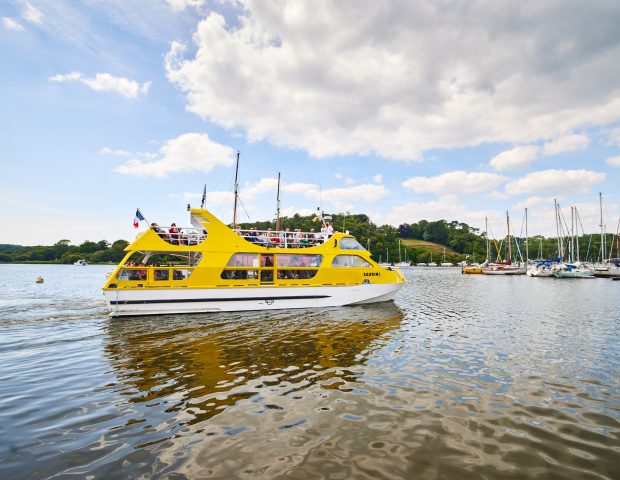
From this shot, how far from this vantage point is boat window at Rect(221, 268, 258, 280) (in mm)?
19031

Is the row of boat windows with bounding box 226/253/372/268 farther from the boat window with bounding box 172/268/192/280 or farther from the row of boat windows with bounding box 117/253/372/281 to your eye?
the boat window with bounding box 172/268/192/280

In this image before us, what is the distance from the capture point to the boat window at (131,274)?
1734 cm

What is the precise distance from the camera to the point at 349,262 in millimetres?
21562

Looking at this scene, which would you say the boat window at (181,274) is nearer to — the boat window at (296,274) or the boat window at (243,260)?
the boat window at (243,260)

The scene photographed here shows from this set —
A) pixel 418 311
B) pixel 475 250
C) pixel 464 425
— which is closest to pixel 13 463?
→ pixel 464 425

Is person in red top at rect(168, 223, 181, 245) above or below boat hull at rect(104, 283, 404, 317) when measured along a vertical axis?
above

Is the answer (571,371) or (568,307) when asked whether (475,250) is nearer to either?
(568,307)

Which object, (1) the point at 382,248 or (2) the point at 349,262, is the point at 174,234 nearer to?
(2) the point at 349,262

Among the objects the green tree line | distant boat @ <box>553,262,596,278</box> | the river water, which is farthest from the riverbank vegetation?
the river water

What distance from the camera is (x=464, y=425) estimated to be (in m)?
6.02

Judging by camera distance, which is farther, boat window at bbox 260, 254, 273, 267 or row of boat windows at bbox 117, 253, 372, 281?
boat window at bbox 260, 254, 273, 267

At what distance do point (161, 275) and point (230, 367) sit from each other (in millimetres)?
10757

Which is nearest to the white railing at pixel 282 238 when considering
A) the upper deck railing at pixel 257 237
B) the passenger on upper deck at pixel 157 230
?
the upper deck railing at pixel 257 237

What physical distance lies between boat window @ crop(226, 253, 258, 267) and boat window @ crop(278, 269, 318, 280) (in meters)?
1.85
